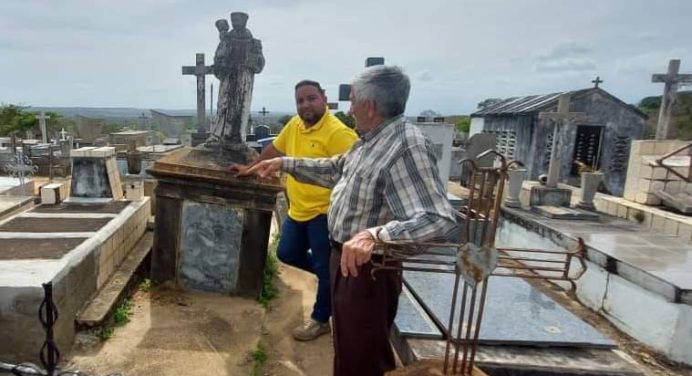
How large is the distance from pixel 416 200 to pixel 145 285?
116 inches

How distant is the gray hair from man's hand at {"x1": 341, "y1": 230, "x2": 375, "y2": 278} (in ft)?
1.78

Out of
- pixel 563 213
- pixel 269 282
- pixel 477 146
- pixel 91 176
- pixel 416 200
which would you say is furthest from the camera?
pixel 477 146

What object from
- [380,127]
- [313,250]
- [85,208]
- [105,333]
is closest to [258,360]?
[313,250]

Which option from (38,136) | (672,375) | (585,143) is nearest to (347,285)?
(672,375)

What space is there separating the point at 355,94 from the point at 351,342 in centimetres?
103

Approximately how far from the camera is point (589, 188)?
6879 millimetres

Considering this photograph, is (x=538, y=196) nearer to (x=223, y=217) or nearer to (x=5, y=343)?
(x=223, y=217)

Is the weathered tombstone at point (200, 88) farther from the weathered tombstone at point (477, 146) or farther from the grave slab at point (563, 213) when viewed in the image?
the weathered tombstone at point (477, 146)

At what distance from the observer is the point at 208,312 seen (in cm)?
320

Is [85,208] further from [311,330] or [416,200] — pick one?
[416,200]

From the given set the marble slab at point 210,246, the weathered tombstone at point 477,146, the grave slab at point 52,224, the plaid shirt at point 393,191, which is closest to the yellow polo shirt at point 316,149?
the marble slab at point 210,246

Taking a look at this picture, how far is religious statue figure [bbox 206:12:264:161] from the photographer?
11.1 ft

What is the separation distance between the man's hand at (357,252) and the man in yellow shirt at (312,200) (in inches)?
58.0

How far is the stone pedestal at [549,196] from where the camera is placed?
6.88 meters
